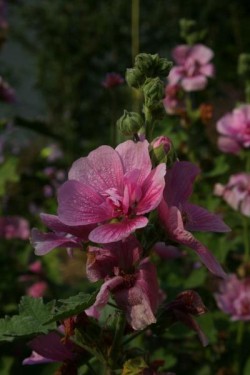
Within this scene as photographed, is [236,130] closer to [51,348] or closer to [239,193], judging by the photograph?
[239,193]

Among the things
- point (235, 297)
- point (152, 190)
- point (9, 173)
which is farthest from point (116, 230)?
point (9, 173)

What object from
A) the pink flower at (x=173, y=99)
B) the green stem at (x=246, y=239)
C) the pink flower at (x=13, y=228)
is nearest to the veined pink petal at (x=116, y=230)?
the green stem at (x=246, y=239)

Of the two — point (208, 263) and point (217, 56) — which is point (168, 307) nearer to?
point (208, 263)

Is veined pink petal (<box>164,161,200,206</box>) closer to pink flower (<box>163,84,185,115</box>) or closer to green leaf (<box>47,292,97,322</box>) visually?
green leaf (<box>47,292,97,322</box>)

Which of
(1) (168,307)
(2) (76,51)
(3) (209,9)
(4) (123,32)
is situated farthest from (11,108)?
(1) (168,307)

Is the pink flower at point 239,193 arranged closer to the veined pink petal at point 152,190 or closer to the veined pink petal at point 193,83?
the veined pink petal at point 193,83
